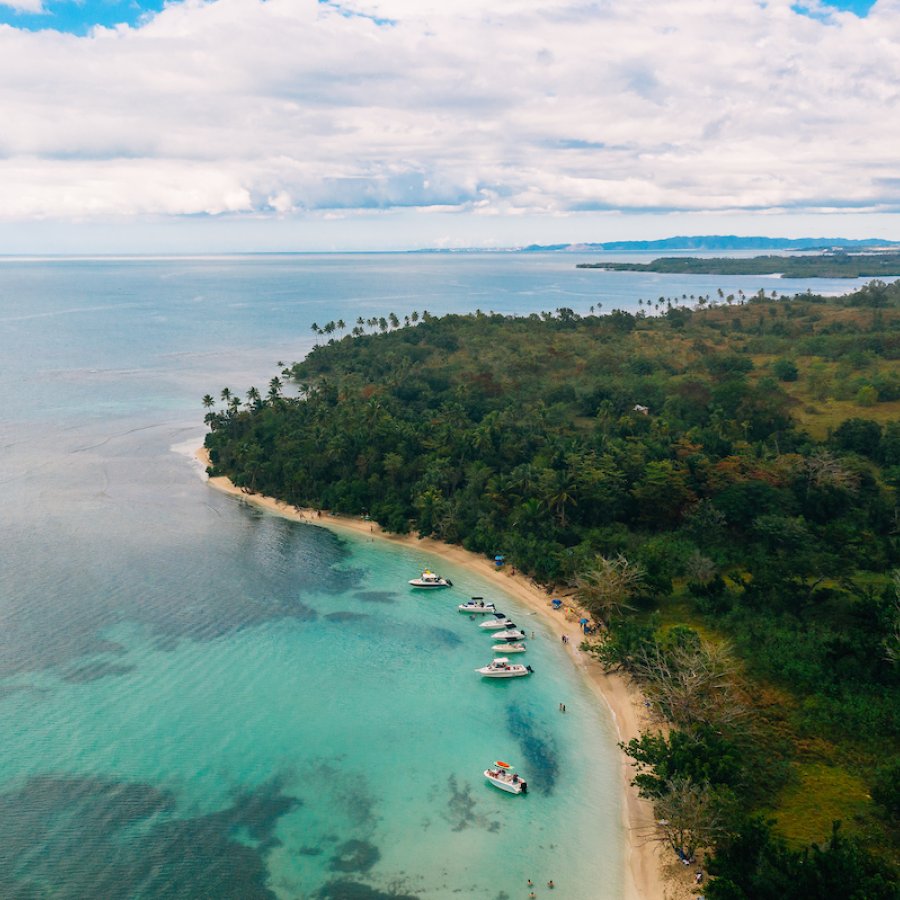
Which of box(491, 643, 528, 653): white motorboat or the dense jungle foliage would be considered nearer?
the dense jungle foliage

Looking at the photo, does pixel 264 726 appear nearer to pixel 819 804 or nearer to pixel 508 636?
pixel 508 636

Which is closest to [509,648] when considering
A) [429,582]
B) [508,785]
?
[429,582]

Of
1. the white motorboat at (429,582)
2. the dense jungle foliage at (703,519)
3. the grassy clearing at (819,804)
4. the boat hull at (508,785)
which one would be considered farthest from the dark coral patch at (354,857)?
the white motorboat at (429,582)

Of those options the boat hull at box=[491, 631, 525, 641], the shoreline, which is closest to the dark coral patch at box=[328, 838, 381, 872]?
the shoreline

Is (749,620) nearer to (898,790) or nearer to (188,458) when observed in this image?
(898,790)

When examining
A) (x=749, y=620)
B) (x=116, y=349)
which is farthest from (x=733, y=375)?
(x=116, y=349)

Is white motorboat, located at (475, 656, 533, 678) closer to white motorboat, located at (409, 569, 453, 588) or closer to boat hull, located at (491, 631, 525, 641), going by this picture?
boat hull, located at (491, 631, 525, 641)
